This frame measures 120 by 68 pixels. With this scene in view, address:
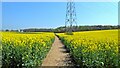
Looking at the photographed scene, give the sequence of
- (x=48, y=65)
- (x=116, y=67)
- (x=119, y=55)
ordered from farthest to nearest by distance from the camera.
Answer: (x=48, y=65) < (x=119, y=55) < (x=116, y=67)

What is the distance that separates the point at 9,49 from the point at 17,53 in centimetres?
91

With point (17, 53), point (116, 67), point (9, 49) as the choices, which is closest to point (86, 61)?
point (116, 67)

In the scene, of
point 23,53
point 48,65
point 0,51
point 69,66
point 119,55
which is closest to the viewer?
point 119,55

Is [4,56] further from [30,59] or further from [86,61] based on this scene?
[86,61]

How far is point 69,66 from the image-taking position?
13.0 m

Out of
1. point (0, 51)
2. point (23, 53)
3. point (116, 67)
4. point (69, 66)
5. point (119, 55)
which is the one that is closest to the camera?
point (116, 67)

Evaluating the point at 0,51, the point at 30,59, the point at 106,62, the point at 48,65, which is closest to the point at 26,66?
the point at 30,59

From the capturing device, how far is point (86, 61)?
991 centimetres

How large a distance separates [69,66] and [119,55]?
10.6 feet

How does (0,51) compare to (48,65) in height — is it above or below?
above

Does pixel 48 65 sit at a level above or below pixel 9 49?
below

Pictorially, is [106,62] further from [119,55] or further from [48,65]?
[48,65]

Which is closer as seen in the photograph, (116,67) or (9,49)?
(116,67)

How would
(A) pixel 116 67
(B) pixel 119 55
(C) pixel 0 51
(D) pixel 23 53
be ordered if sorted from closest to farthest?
(A) pixel 116 67, (B) pixel 119 55, (D) pixel 23 53, (C) pixel 0 51
